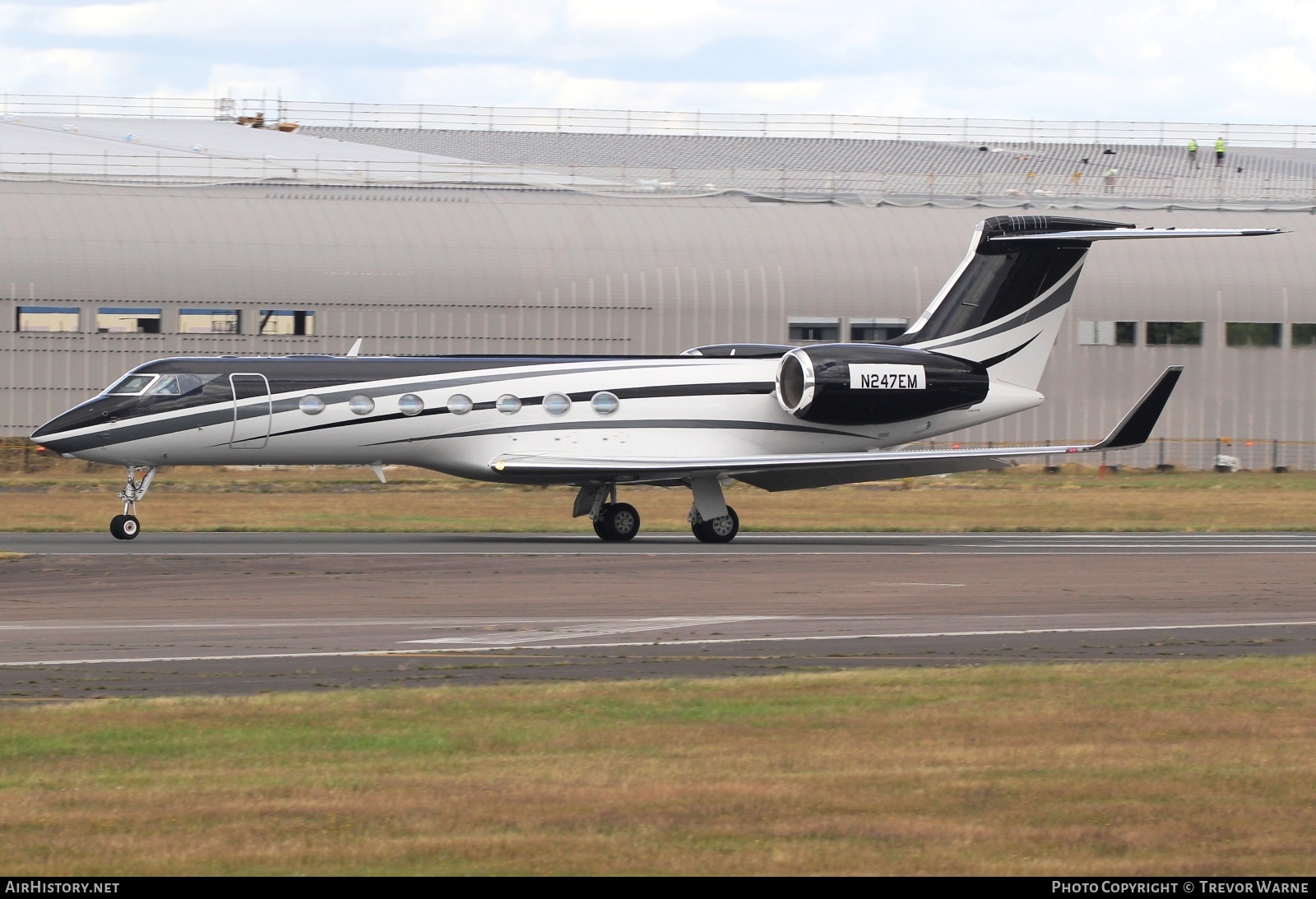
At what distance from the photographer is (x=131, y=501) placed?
89.1ft

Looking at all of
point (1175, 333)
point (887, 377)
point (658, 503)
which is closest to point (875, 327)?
point (1175, 333)

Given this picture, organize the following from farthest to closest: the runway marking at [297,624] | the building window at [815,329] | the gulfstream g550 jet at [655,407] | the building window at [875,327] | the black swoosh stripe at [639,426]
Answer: the building window at [875,327] → the building window at [815,329] → the black swoosh stripe at [639,426] → the gulfstream g550 jet at [655,407] → the runway marking at [297,624]

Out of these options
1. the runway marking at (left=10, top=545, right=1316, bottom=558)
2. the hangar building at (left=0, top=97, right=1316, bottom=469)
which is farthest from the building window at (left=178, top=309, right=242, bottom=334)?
the runway marking at (left=10, top=545, right=1316, bottom=558)

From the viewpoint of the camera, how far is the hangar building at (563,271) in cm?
4416

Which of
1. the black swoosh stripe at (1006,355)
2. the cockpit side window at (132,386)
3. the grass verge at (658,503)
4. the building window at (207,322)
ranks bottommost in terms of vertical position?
the grass verge at (658,503)

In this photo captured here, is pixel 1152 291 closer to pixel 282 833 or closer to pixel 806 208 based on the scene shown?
pixel 806 208

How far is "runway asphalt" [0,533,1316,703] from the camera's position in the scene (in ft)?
44.5

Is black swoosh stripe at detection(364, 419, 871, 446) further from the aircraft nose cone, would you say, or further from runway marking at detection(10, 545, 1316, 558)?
the aircraft nose cone

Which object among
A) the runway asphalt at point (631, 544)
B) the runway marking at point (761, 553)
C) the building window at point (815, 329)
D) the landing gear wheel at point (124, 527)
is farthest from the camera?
the building window at point (815, 329)

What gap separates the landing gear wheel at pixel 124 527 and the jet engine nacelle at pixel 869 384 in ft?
37.2

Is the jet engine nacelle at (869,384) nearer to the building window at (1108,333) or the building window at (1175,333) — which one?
the building window at (1108,333)

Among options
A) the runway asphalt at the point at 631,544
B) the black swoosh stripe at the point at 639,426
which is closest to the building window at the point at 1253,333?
the runway asphalt at the point at 631,544

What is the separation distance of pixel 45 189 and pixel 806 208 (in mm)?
22590

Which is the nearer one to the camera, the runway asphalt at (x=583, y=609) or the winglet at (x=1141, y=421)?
the runway asphalt at (x=583, y=609)
